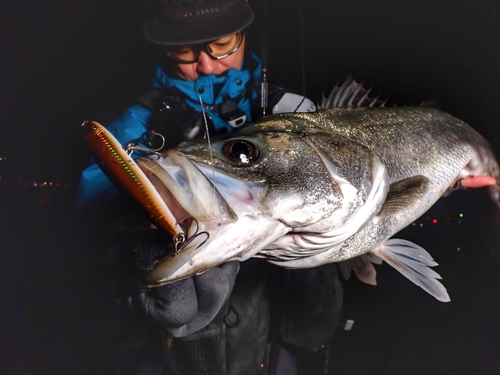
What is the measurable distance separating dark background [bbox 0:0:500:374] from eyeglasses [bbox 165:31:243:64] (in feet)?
0.18

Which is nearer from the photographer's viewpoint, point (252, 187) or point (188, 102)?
point (252, 187)

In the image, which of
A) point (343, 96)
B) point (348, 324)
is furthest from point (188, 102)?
point (348, 324)

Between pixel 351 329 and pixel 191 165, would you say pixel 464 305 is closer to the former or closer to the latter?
pixel 351 329

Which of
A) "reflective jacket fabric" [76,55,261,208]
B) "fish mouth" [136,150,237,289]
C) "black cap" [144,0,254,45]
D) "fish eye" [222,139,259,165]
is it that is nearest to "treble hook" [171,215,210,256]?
"fish mouth" [136,150,237,289]

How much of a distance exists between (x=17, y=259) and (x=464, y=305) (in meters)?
1.15

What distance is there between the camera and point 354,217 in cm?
52

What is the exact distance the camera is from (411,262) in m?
0.70

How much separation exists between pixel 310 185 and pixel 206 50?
450 millimetres

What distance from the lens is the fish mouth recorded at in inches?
14.3

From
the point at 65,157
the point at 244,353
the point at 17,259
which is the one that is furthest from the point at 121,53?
the point at 244,353

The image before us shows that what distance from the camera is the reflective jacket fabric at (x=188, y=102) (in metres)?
0.68

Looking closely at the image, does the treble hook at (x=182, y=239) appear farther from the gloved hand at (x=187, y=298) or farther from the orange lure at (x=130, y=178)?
the gloved hand at (x=187, y=298)

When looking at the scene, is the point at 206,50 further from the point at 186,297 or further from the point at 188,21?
the point at 186,297

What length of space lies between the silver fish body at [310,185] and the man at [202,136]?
0.16 meters
